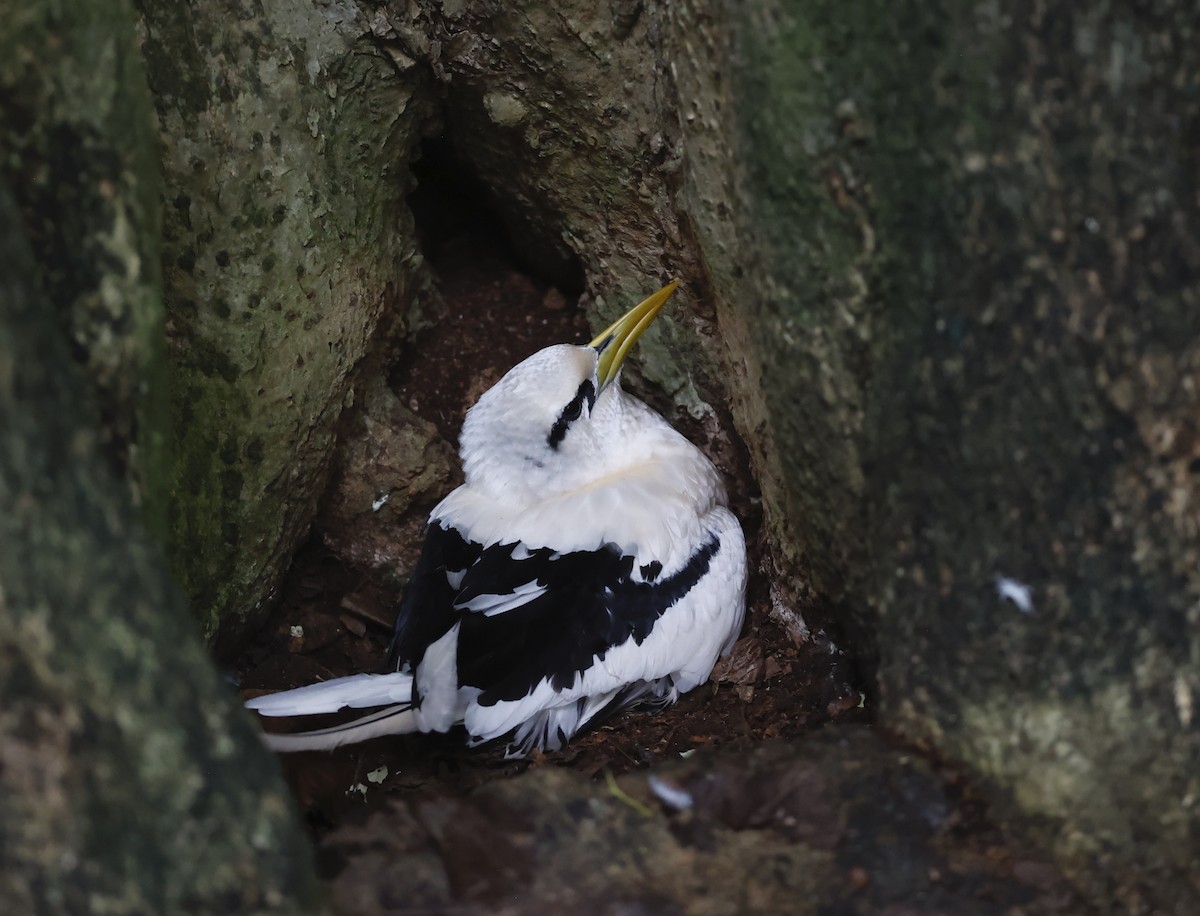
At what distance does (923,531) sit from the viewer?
2.36m

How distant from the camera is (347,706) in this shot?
3186 mm

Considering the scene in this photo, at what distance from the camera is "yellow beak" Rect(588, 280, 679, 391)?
3.68 meters

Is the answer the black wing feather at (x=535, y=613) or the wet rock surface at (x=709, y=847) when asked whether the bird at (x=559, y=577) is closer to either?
the black wing feather at (x=535, y=613)

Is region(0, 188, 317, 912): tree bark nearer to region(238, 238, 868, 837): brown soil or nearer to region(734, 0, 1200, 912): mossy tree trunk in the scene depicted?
region(238, 238, 868, 837): brown soil

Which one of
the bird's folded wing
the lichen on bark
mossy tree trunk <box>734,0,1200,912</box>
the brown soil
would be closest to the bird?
the bird's folded wing

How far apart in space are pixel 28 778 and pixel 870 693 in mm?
2029

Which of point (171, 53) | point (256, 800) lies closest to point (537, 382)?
point (171, 53)

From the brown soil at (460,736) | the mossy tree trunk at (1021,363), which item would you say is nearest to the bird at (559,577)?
the brown soil at (460,736)

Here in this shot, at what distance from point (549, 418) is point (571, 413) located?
86 millimetres

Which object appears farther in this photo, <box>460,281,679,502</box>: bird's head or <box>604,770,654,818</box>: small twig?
<box>460,281,679,502</box>: bird's head

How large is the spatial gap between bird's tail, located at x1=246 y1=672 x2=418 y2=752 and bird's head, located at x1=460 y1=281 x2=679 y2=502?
0.81 metres

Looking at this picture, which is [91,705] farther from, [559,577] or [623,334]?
[623,334]

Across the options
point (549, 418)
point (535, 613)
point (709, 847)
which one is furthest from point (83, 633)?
point (549, 418)

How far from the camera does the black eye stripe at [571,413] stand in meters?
3.75
